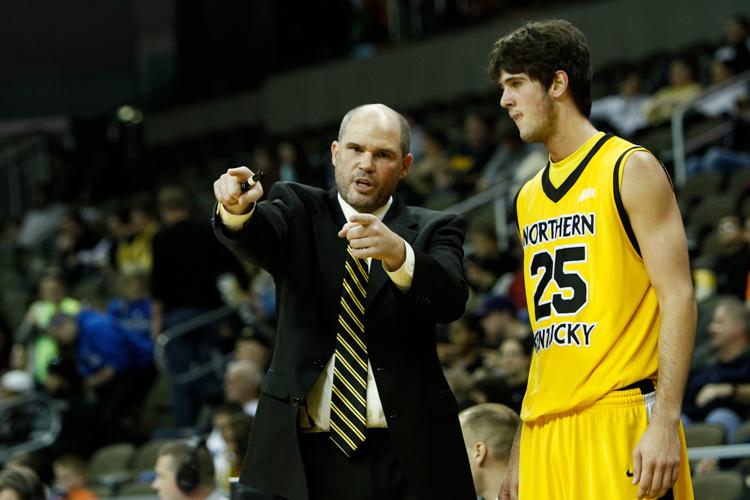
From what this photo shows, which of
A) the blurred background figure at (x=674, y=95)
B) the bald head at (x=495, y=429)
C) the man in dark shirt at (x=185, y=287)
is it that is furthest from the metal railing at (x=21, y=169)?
the bald head at (x=495, y=429)

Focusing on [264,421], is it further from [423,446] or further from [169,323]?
[169,323]

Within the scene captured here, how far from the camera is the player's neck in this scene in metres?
3.28

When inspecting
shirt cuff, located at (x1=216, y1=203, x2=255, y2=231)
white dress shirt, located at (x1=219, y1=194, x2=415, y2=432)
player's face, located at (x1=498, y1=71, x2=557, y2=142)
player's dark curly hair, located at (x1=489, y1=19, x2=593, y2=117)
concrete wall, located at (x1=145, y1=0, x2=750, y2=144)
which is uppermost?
concrete wall, located at (x1=145, y1=0, x2=750, y2=144)

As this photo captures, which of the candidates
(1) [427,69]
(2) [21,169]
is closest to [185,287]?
(1) [427,69]

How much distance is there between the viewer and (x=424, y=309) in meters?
3.24

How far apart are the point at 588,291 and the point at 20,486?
3.22 m

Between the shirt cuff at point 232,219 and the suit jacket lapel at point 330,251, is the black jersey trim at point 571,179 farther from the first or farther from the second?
the shirt cuff at point 232,219

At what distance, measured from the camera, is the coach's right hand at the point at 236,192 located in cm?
315

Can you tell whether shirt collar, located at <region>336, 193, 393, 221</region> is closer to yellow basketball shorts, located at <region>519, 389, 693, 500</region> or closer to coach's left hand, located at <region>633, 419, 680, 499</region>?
yellow basketball shorts, located at <region>519, 389, 693, 500</region>

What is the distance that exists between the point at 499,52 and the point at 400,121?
331mm

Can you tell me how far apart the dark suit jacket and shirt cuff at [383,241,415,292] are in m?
0.01

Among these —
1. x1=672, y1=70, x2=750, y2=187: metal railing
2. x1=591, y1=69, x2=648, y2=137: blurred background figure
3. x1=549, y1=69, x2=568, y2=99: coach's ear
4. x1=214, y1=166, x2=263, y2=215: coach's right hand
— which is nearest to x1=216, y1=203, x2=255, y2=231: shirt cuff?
x1=214, y1=166, x2=263, y2=215: coach's right hand

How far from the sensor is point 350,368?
3.33 metres

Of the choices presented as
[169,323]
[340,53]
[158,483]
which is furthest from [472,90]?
[158,483]
